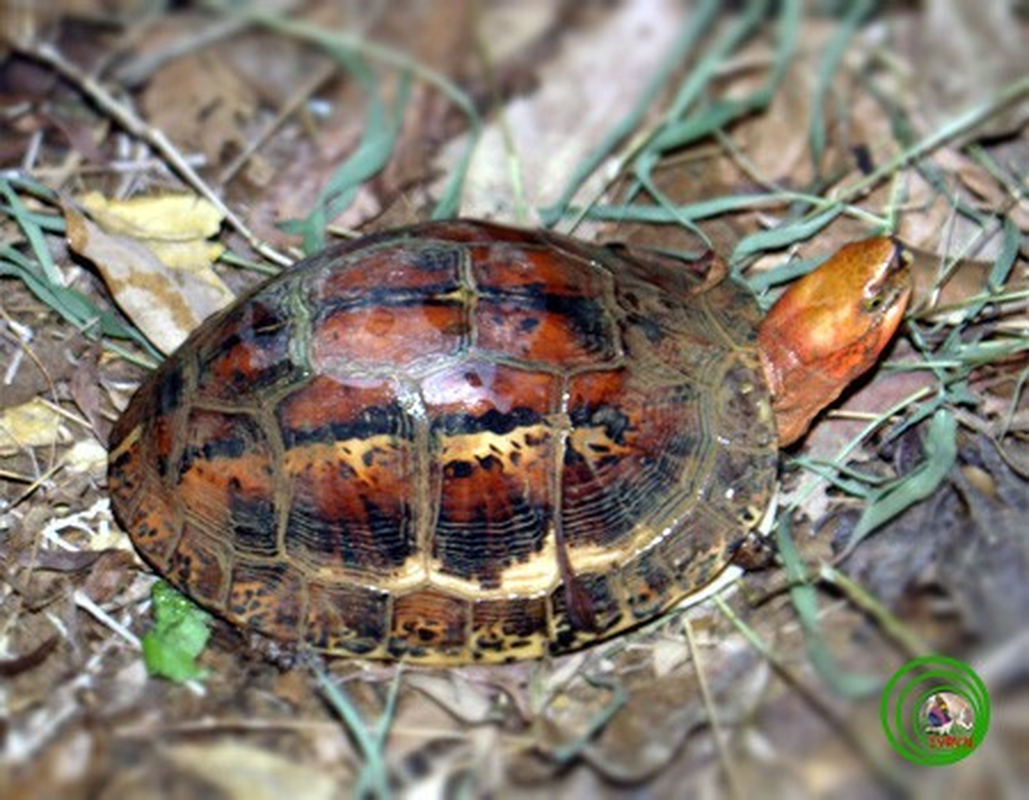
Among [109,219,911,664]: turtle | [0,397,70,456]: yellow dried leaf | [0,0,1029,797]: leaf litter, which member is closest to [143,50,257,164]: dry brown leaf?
[0,0,1029,797]: leaf litter

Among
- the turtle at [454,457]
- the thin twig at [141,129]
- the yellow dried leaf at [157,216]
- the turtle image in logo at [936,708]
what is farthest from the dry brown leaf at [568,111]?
the turtle image in logo at [936,708]

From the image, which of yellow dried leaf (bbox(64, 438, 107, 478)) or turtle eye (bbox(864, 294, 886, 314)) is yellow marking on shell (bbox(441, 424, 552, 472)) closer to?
turtle eye (bbox(864, 294, 886, 314))

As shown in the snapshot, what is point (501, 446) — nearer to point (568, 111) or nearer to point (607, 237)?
point (607, 237)

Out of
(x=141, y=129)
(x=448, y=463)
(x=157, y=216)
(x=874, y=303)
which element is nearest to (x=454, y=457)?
(x=448, y=463)

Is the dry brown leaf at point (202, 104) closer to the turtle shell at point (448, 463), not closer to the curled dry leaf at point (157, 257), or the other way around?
the curled dry leaf at point (157, 257)

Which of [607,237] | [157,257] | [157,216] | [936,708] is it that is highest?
[607,237]

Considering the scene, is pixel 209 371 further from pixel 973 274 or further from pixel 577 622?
pixel 973 274
